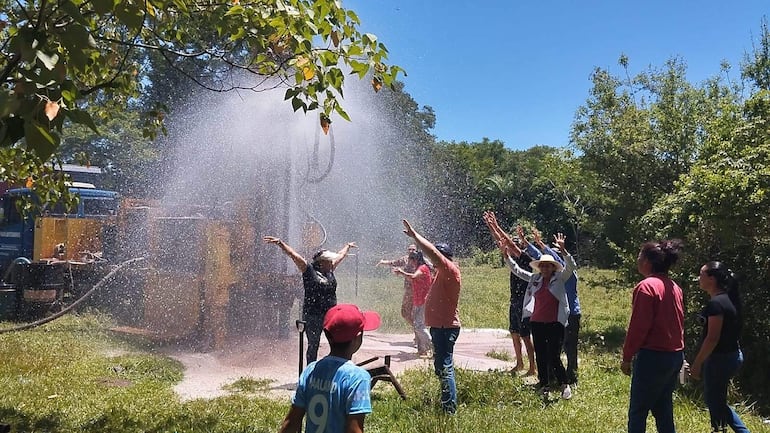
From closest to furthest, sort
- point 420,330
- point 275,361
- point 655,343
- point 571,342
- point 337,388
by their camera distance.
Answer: point 337,388, point 655,343, point 571,342, point 275,361, point 420,330

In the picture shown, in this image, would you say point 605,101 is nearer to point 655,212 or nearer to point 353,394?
point 655,212

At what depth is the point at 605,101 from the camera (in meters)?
14.6

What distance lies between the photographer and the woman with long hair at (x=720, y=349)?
16.1 feet

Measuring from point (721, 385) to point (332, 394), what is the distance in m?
3.68

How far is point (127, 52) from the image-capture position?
17.5 ft

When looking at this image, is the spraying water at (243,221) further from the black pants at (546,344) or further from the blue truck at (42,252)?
the black pants at (546,344)

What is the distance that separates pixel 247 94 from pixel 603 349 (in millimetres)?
7684

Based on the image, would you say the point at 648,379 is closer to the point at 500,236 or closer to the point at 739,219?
the point at 500,236

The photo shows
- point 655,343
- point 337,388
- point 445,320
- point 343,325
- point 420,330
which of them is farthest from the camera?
point 420,330

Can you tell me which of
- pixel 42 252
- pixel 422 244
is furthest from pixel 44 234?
pixel 422 244

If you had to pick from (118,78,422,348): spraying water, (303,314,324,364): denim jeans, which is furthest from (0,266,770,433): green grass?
(118,78,422,348): spraying water

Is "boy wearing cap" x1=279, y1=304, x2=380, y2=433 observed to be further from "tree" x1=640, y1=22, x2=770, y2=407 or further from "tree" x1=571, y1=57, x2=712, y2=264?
"tree" x1=571, y1=57, x2=712, y2=264

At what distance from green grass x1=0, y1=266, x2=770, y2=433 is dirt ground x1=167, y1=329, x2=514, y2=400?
0.24 m

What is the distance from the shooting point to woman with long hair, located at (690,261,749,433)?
492 cm
